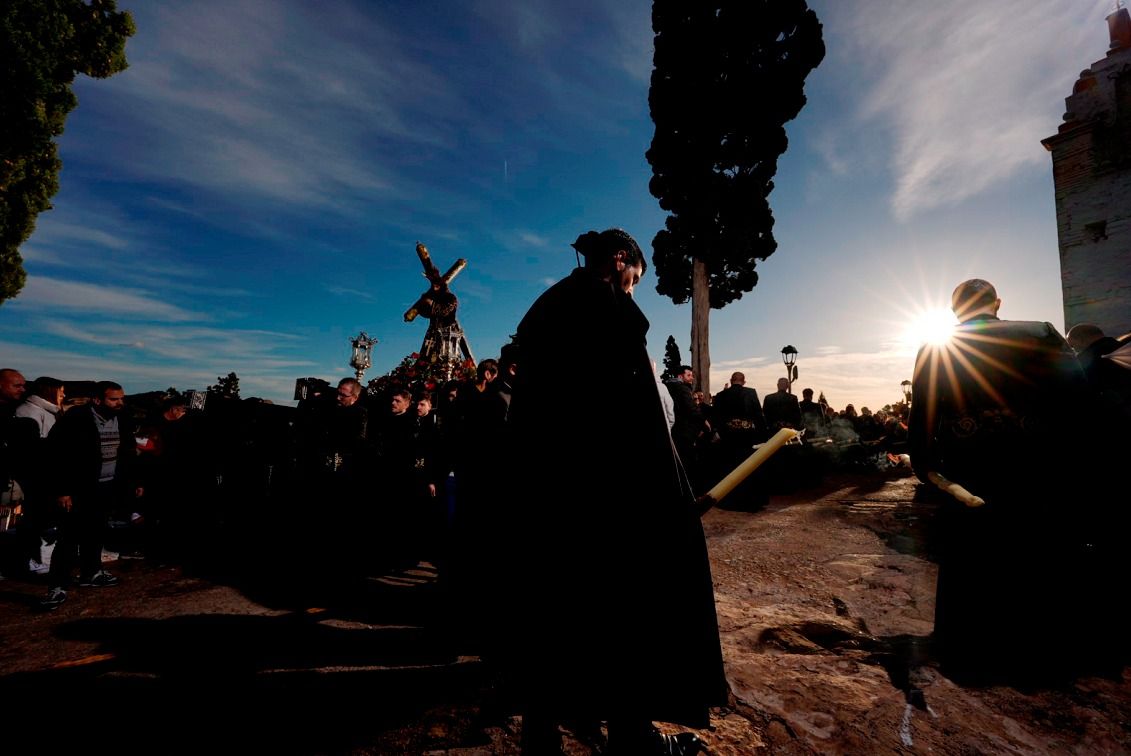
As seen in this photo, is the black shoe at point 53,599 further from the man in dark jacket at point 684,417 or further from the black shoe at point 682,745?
the man in dark jacket at point 684,417

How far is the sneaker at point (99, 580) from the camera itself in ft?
14.5

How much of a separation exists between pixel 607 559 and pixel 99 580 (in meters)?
5.82

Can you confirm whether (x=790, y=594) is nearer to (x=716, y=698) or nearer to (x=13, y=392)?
(x=716, y=698)

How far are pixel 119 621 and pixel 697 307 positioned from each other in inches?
549

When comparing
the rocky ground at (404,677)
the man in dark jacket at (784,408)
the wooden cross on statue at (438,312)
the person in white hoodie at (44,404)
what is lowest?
the rocky ground at (404,677)

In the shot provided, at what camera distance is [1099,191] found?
12609 millimetres

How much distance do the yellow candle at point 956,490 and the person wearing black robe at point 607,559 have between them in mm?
1463

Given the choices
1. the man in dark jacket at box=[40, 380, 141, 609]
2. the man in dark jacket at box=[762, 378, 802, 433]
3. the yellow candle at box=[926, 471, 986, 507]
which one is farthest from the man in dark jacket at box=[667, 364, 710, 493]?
the man in dark jacket at box=[40, 380, 141, 609]

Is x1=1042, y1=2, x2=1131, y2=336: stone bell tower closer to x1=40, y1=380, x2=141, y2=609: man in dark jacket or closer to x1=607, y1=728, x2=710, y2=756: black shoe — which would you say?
x1=607, y1=728, x2=710, y2=756: black shoe

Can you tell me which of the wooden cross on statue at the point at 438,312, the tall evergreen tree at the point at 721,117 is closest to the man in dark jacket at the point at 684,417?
the tall evergreen tree at the point at 721,117

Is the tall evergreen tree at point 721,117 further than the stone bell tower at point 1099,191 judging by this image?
Yes

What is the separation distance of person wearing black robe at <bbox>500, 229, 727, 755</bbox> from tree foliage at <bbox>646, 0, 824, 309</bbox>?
1355 cm

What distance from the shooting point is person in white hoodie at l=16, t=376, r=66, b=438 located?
5082 millimetres

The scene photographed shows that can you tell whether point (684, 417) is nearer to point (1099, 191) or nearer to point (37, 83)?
point (1099, 191)
